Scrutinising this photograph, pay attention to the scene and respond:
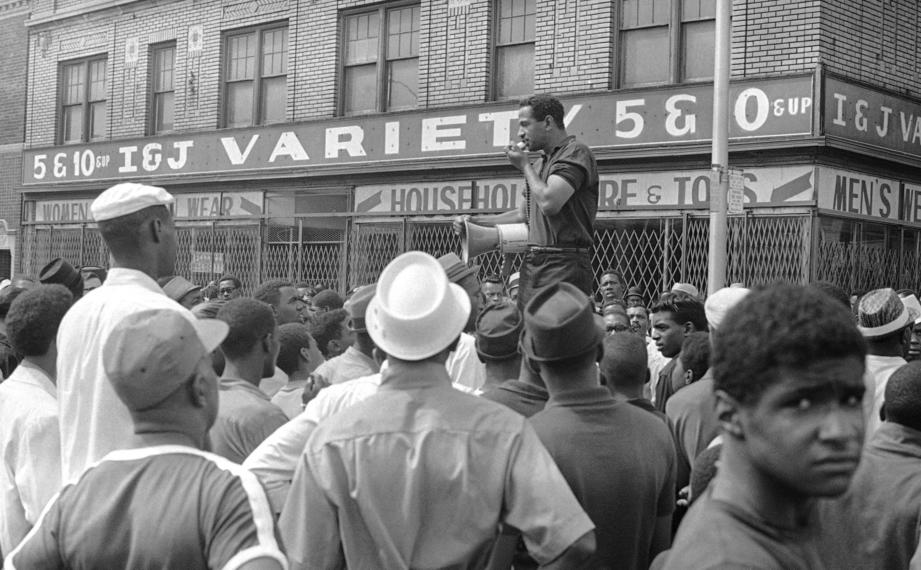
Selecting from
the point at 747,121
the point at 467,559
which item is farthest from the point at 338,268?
the point at 467,559

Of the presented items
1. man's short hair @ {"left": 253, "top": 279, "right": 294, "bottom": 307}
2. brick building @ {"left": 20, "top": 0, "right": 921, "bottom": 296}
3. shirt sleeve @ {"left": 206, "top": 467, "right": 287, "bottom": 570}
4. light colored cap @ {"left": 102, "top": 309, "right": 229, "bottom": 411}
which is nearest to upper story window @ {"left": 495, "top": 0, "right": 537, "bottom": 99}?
brick building @ {"left": 20, "top": 0, "right": 921, "bottom": 296}

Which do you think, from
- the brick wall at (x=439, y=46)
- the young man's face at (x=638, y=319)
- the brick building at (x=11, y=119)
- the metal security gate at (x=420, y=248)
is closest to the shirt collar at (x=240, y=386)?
the young man's face at (x=638, y=319)

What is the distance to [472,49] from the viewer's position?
16.0 m

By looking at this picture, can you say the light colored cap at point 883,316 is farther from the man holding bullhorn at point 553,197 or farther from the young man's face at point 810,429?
the young man's face at point 810,429

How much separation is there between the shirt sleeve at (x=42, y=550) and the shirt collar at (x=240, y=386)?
178cm

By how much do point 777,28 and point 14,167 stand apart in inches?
611

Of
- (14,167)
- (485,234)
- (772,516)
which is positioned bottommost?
(772,516)

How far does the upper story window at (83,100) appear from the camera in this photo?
21.3 m

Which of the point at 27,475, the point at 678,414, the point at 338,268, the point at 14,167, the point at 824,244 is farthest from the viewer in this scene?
the point at 14,167

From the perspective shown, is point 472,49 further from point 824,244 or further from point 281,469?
point 281,469

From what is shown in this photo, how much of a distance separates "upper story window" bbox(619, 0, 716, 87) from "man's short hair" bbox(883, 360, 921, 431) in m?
11.1

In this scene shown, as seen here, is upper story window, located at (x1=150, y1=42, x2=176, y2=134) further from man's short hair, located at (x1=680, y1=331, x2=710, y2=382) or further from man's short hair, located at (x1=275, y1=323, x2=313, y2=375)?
man's short hair, located at (x1=680, y1=331, x2=710, y2=382)

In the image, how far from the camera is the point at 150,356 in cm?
275

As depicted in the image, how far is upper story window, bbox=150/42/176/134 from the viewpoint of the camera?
20.1 meters
